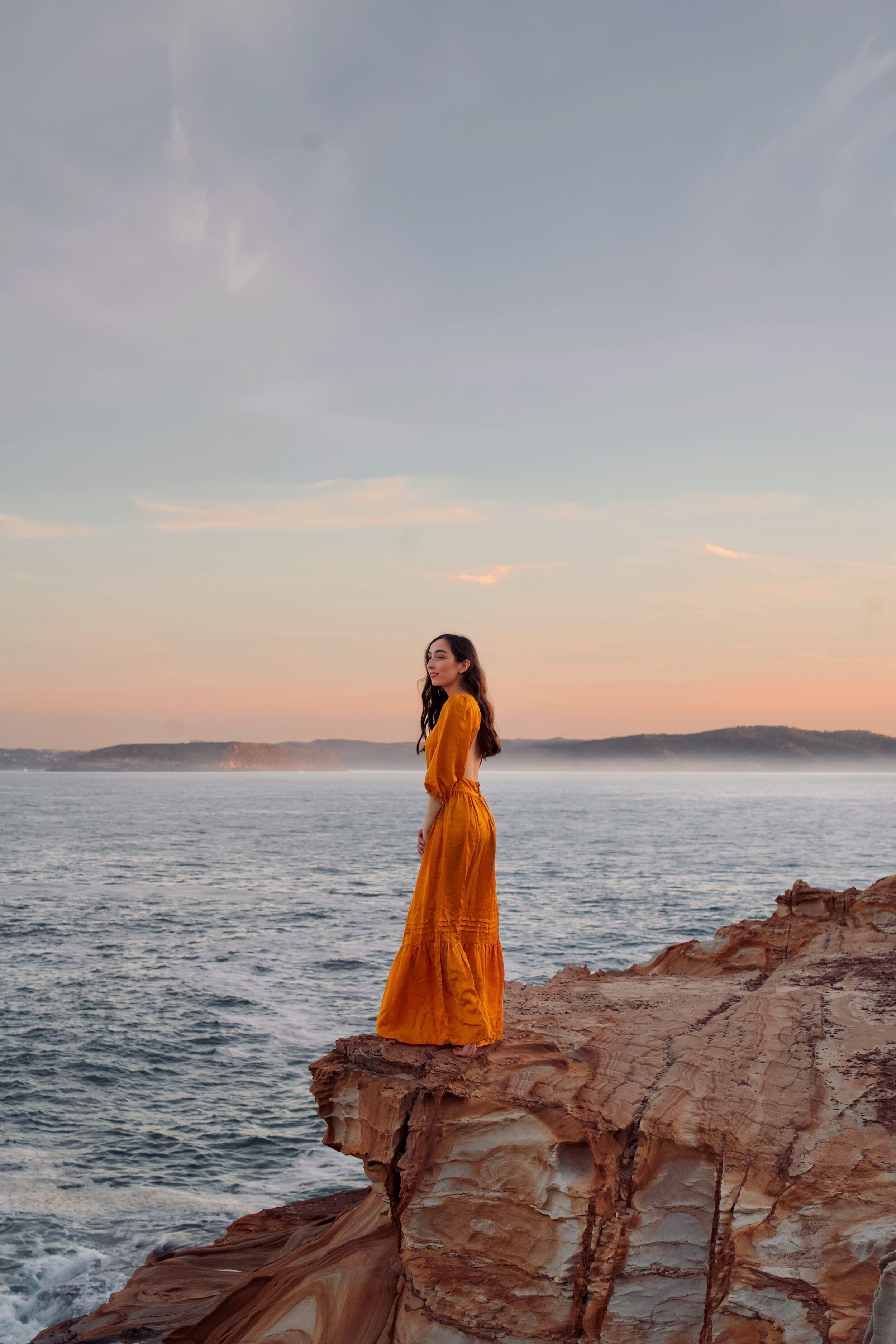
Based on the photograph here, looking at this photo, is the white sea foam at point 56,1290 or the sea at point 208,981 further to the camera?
the sea at point 208,981

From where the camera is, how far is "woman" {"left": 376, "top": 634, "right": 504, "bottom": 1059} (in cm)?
579

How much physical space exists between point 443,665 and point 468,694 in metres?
0.29

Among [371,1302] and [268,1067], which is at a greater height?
[371,1302]

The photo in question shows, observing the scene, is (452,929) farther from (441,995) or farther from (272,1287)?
(272,1287)

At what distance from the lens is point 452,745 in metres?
6.00

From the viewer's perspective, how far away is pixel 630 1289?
4.68 m

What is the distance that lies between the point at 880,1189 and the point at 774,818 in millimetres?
82384

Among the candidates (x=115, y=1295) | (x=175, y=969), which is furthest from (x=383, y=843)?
(x=115, y=1295)

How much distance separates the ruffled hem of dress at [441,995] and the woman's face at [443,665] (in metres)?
1.83

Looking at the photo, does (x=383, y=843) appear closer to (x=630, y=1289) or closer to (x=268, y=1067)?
(x=268, y=1067)

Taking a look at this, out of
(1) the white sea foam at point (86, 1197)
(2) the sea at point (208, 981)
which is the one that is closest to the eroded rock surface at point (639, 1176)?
(2) the sea at point (208, 981)

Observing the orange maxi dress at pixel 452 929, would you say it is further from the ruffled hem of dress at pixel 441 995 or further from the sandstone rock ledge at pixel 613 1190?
the sandstone rock ledge at pixel 613 1190

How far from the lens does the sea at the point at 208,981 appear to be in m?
10.3

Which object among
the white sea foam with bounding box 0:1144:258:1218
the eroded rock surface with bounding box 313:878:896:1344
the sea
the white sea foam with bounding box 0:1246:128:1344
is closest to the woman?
the eroded rock surface with bounding box 313:878:896:1344
